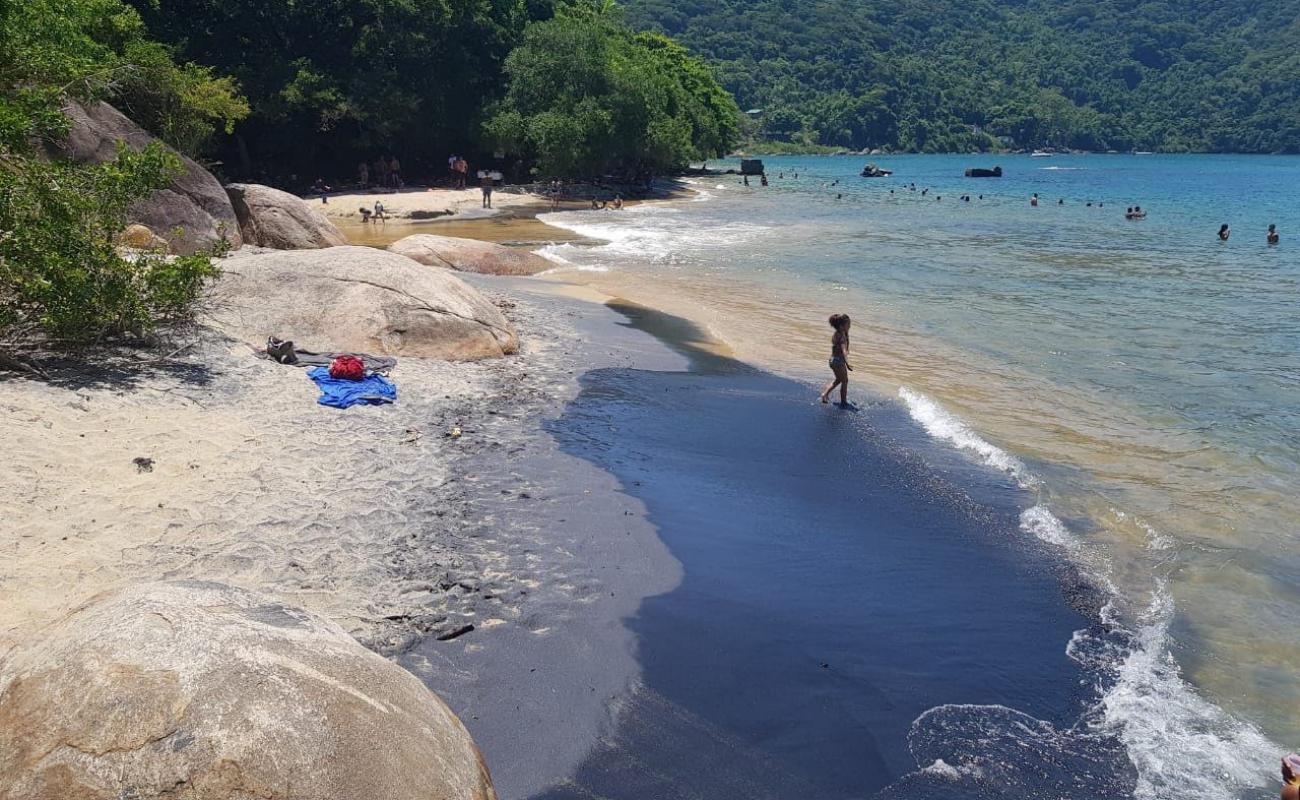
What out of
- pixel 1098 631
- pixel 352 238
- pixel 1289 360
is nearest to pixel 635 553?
pixel 1098 631

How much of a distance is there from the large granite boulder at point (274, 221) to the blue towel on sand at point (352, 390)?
9020 millimetres

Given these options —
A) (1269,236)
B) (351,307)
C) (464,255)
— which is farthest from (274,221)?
(1269,236)

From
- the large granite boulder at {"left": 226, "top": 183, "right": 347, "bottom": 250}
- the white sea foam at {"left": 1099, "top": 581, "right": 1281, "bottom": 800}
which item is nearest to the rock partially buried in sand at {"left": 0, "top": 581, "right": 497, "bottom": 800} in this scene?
the white sea foam at {"left": 1099, "top": 581, "right": 1281, "bottom": 800}

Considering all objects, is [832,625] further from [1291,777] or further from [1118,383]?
[1118,383]

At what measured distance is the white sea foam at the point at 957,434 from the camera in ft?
33.2

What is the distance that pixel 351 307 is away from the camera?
12430 millimetres

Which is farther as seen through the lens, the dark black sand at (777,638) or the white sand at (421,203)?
the white sand at (421,203)

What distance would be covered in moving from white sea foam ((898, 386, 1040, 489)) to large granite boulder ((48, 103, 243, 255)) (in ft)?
35.6

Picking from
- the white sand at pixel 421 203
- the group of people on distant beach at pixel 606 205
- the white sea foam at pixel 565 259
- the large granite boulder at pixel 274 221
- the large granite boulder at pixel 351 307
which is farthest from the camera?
the group of people on distant beach at pixel 606 205

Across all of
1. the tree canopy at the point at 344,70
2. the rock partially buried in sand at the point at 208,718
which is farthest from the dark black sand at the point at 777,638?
the tree canopy at the point at 344,70

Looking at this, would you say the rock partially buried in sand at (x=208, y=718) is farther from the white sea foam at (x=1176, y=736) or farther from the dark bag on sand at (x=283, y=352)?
the dark bag on sand at (x=283, y=352)

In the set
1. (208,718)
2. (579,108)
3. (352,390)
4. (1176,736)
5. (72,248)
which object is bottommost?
(1176,736)

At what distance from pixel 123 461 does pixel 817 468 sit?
6.51m

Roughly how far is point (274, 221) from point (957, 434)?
1417 centimetres
